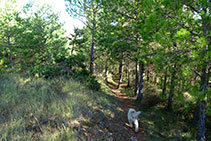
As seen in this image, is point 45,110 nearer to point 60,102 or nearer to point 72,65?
point 60,102

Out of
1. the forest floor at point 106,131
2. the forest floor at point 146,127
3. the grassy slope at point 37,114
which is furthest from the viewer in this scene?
the forest floor at point 146,127

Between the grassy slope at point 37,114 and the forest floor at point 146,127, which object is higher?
the grassy slope at point 37,114

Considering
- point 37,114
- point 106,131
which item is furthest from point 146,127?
point 37,114

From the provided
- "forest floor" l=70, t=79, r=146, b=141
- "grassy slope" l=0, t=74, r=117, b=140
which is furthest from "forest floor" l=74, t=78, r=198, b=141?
"grassy slope" l=0, t=74, r=117, b=140

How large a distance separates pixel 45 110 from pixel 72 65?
4985 mm

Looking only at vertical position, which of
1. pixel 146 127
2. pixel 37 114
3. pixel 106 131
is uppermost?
pixel 37 114

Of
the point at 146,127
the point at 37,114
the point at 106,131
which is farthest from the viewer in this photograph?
the point at 146,127

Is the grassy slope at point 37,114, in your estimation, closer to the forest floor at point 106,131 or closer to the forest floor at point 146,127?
the forest floor at point 106,131

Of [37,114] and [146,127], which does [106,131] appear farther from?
[146,127]

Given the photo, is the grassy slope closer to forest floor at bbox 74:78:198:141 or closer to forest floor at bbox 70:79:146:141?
forest floor at bbox 70:79:146:141

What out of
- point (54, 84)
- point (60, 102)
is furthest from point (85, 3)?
point (60, 102)

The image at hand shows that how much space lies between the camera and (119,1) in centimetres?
753

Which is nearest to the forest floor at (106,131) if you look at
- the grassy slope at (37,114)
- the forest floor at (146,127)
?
the forest floor at (146,127)

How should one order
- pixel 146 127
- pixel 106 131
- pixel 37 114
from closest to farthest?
pixel 37 114
pixel 106 131
pixel 146 127
